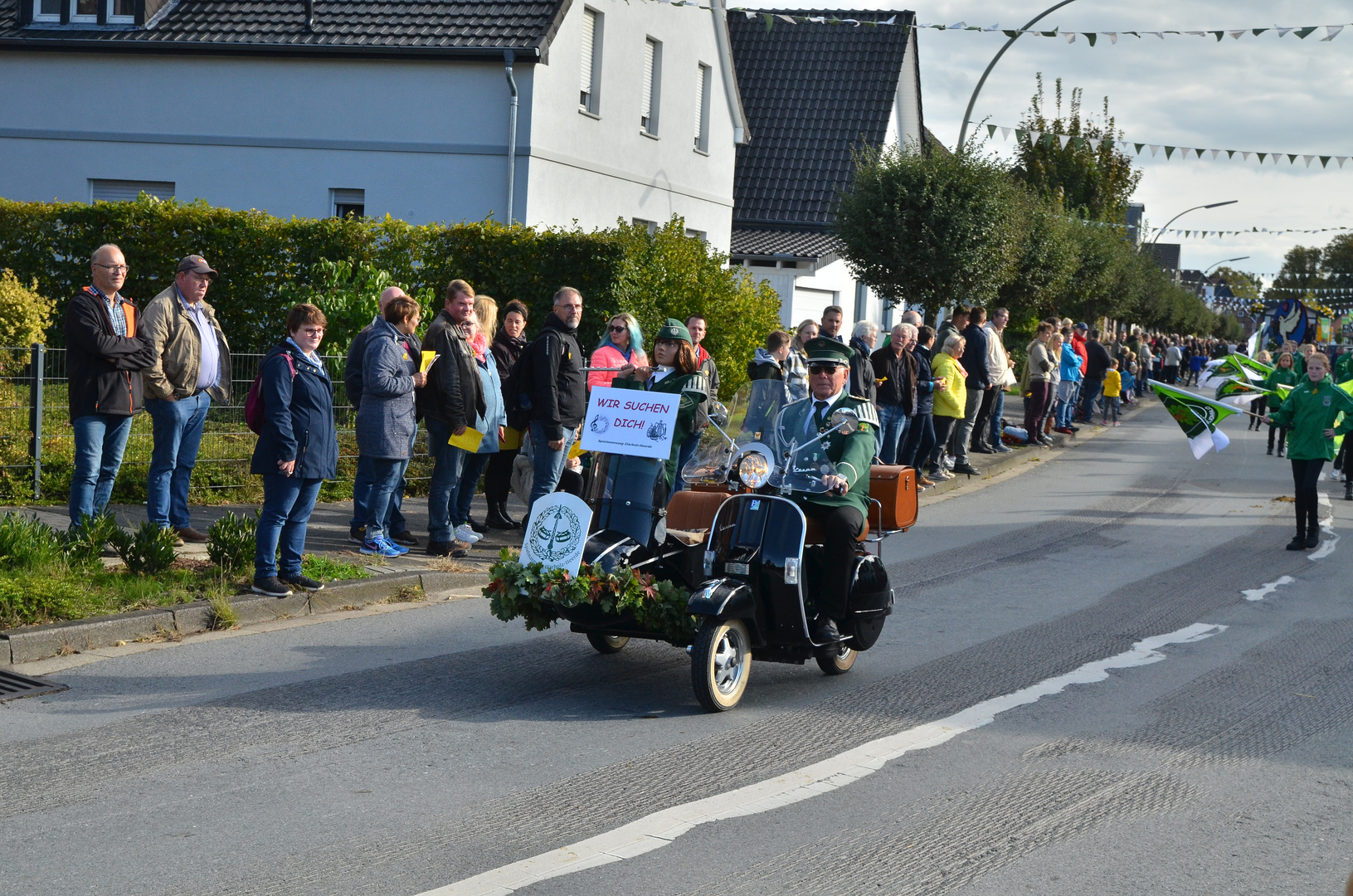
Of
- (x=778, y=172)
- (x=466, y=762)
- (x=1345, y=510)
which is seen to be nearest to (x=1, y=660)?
(x=466, y=762)

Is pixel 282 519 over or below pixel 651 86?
below

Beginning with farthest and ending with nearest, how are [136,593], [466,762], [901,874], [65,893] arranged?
[136,593] → [466,762] → [901,874] → [65,893]

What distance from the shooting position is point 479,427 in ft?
34.4

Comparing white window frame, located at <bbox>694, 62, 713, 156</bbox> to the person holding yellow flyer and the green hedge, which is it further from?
the person holding yellow flyer

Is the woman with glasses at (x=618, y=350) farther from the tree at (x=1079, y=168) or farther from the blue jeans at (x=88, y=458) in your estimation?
the tree at (x=1079, y=168)

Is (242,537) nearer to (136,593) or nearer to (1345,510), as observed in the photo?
(136,593)

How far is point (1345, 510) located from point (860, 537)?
11.4 meters

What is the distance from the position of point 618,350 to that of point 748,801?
6191 mm

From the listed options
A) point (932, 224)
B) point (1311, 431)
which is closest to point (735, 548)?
point (1311, 431)

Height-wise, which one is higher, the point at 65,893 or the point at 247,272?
the point at 247,272

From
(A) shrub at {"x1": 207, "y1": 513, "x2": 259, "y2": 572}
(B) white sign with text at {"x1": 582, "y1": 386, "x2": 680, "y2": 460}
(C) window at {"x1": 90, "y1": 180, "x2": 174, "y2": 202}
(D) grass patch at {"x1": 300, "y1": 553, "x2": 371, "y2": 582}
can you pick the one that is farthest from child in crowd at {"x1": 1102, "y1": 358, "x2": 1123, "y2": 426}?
(B) white sign with text at {"x1": 582, "y1": 386, "x2": 680, "y2": 460}

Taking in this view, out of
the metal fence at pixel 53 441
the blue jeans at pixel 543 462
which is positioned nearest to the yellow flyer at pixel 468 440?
the blue jeans at pixel 543 462

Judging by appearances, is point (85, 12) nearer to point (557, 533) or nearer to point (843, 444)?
point (557, 533)

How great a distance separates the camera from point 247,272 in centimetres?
1552
